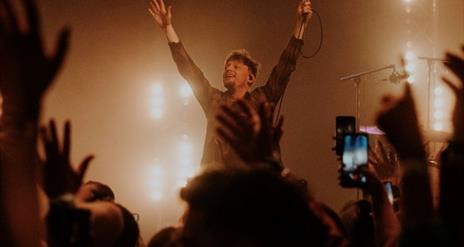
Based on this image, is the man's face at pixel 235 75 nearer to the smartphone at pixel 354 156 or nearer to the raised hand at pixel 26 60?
the smartphone at pixel 354 156

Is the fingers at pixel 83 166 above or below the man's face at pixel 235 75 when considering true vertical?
below

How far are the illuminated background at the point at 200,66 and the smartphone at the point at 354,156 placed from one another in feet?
11.1

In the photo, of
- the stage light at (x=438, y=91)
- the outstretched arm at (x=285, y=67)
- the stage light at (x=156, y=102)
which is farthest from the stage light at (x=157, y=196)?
the stage light at (x=438, y=91)

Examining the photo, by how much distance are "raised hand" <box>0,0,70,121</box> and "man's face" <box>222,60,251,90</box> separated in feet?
7.90

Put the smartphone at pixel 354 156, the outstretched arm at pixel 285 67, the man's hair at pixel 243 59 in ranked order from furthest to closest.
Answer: the man's hair at pixel 243 59, the outstretched arm at pixel 285 67, the smartphone at pixel 354 156

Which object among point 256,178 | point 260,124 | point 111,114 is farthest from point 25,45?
point 111,114

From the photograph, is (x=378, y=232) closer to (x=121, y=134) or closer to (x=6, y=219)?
(x=6, y=219)

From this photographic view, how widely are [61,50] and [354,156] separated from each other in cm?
88

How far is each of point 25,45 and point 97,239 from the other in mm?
386

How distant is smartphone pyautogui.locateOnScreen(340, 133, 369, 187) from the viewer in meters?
1.65

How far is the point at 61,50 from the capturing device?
44.3 inches

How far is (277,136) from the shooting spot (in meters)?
1.67

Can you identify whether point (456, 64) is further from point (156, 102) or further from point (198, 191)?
point (156, 102)

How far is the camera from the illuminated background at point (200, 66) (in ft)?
16.2
